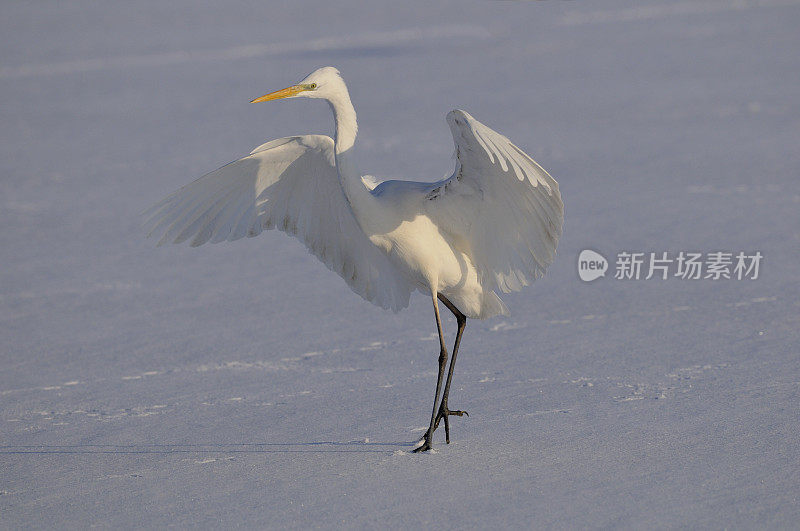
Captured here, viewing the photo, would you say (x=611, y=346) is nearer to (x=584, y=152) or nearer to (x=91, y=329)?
(x=91, y=329)

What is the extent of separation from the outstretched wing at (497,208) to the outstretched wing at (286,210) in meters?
0.41

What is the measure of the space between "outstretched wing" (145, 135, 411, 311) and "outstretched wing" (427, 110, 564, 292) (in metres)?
0.41

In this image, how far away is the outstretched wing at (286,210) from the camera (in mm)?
4469

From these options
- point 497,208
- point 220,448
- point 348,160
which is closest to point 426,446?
point 220,448

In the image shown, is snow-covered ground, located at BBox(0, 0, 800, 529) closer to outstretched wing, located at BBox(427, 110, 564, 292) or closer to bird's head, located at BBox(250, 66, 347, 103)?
outstretched wing, located at BBox(427, 110, 564, 292)

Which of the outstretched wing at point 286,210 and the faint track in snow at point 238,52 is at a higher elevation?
the faint track in snow at point 238,52

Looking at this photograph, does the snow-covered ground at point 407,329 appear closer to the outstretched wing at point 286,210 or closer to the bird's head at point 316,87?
the outstretched wing at point 286,210

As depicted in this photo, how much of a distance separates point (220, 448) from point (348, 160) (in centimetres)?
130

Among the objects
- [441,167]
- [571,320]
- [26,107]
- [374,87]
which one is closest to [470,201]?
[571,320]

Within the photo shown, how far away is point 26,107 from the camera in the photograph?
11.0 m

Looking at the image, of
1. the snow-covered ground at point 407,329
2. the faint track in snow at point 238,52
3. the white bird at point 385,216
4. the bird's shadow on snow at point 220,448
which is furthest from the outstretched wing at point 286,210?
the faint track in snow at point 238,52

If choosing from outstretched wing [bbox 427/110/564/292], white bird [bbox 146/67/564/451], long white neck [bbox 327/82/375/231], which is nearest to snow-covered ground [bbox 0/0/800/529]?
white bird [bbox 146/67/564/451]

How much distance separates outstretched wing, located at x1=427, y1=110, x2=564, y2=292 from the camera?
3643mm

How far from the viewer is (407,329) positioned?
5539 millimetres
